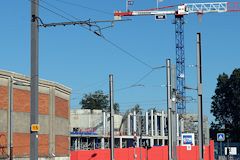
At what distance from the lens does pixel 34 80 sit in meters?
21.9

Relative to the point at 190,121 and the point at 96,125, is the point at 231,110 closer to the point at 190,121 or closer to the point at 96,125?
the point at 190,121

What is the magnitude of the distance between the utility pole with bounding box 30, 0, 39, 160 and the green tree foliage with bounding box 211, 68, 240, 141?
389 ft

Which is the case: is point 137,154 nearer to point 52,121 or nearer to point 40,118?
point 52,121

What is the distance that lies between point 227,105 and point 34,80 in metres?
123

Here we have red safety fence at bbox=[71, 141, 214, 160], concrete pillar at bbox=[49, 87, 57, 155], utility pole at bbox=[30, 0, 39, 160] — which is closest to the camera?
utility pole at bbox=[30, 0, 39, 160]

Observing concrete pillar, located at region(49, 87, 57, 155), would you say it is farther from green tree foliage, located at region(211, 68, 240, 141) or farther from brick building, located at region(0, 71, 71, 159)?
green tree foliage, located at region(211, 68, 240, 141)

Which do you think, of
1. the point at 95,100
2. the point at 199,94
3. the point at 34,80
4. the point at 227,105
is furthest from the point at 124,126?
the point at 34,80

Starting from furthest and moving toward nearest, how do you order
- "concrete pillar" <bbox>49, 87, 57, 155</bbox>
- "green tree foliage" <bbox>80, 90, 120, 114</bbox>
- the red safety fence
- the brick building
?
"green tree foliage" <bbox>80, 90, 120, 114</bbox> < the red safety fence < "concrete pillar" <bbox>49, 87, 57, 155</bbox> < the brick building

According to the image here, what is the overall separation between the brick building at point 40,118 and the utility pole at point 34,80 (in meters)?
21.9

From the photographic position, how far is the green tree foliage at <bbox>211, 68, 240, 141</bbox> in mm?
138875

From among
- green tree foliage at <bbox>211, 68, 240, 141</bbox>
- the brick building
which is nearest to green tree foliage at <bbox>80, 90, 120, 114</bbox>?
green tree foliage at <bbox>211, 68, 240, 141</bbox>

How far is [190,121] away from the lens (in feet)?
420

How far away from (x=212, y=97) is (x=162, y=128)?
2715cm

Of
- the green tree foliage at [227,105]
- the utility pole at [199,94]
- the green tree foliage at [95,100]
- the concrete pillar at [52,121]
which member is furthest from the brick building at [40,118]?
the green tree foliage at [95,100]
